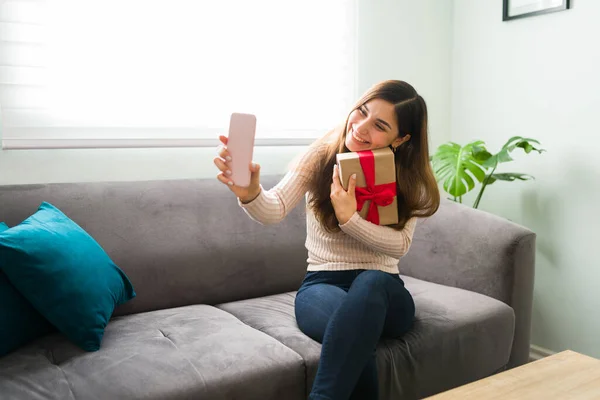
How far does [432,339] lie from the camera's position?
1702 millimetres

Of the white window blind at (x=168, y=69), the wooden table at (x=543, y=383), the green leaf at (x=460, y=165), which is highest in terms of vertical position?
the white window blind at (x=168, y=69)

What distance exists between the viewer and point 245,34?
235cm

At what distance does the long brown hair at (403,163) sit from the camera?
1.74 metres

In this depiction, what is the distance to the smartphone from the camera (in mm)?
1459

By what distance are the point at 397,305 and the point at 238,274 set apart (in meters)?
0.66

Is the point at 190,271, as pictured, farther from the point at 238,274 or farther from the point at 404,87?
the point at 404,87

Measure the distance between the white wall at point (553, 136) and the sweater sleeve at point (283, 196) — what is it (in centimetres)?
125

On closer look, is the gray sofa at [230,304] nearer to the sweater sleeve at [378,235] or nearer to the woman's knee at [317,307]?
the woman's knee at [317,307]

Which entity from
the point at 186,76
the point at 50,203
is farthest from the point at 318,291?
the point at 186,76

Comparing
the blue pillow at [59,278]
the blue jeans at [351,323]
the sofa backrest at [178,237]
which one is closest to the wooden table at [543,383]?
the blue jeans at [351,323]

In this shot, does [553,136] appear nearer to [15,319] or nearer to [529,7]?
[529,7]

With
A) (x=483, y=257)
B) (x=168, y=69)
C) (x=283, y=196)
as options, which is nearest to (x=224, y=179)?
(x=283, y=196)

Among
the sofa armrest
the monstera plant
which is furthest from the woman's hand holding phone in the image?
the monstera plant

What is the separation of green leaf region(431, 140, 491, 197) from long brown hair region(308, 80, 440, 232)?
0.71 m
